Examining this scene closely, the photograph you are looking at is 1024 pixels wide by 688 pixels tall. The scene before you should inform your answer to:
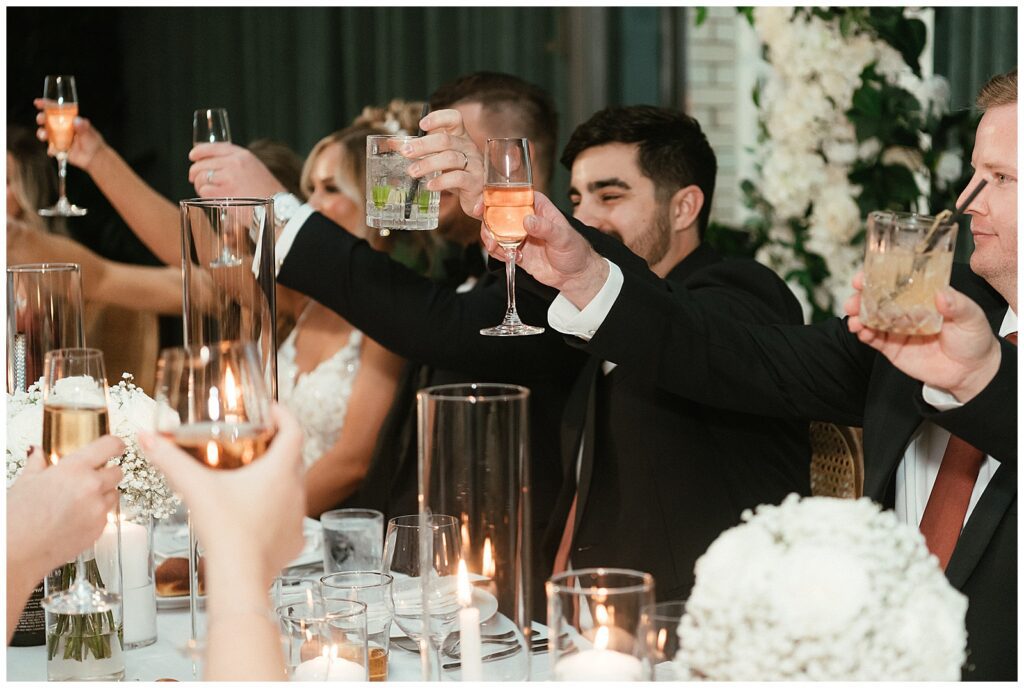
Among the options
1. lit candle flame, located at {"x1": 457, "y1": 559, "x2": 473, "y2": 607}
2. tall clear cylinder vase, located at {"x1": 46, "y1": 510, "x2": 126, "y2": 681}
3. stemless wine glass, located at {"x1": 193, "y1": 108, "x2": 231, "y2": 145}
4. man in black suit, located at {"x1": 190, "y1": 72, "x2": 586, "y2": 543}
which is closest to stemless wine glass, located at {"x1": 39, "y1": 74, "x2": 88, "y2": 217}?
stemless wine glass, located at {"x1": 193, "y1": 108, "x2": 231, "y2": 145}

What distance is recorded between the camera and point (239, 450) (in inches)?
40.6

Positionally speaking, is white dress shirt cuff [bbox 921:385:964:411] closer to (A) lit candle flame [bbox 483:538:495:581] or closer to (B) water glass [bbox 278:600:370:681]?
(A) lit candle flame [bbox 483:538:495:581]

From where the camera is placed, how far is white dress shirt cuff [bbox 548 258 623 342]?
1938 millimetres

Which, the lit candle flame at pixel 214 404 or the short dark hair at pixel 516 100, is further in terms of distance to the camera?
the short dark hair at pixel 516 100

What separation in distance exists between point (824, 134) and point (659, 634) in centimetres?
245

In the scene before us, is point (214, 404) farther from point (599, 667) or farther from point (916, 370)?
point (916, 370)

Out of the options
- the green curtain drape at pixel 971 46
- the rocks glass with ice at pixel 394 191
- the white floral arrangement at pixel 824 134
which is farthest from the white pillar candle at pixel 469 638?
the green curtain drape at pixel 971 46

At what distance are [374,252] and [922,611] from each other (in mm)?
1624

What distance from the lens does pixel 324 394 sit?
10.5 ft

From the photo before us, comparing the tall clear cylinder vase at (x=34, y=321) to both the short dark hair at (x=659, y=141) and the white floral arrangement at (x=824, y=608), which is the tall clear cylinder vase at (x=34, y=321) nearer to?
the white floral arrangement at (x=824, y=608)

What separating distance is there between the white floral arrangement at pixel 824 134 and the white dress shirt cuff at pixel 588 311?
1.42m

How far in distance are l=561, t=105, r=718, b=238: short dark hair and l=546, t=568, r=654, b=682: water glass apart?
1750 millimetres

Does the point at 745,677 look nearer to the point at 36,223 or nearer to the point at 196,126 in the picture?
the point at 196,126

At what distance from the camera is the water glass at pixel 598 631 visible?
109 centimetres
